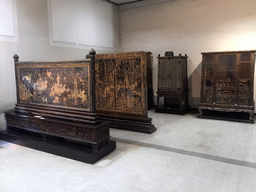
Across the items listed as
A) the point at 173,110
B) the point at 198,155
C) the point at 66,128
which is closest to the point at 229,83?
the point at 173,110

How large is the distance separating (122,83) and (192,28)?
128 inches

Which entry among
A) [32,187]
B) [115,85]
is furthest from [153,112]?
[32,187]

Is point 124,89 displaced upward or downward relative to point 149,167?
upward

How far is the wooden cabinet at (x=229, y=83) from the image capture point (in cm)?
492

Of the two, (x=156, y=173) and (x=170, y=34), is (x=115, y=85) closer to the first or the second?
(x=156, y=173)

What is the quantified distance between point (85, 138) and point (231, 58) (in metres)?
3.92

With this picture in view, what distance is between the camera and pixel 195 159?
9.85 ft

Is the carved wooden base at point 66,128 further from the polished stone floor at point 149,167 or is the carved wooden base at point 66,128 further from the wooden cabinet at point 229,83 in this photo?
the wooden cabinet at point 229,83

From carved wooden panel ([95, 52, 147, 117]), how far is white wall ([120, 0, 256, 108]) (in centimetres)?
274

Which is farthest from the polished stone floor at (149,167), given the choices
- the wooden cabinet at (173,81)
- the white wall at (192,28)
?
the white wall at (192,28)

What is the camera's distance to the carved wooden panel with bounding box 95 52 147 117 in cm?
419

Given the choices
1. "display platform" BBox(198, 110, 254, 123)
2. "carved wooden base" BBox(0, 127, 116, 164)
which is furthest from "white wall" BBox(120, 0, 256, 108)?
"carved wooden base" BBox(0, 127, 116, 164)

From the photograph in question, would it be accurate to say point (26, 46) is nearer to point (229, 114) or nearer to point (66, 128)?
point (66, 128)

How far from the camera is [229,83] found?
5098 millimetres
